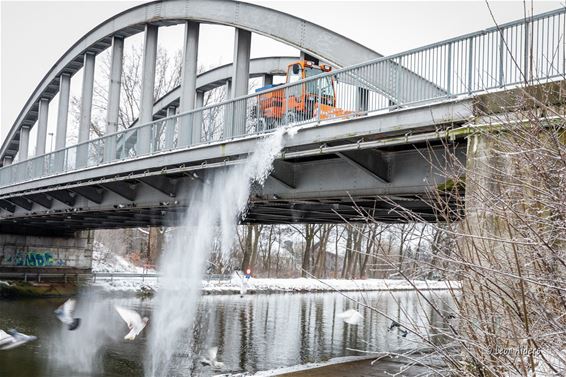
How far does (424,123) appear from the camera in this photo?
10.2 metres

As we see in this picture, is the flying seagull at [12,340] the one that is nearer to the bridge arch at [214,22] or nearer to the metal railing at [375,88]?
the metal railing at [375,88]

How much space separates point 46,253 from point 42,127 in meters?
7.68

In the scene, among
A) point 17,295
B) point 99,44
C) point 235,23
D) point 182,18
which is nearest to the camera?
point 235,23

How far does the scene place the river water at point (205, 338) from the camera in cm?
1530

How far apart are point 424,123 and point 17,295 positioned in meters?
29.9

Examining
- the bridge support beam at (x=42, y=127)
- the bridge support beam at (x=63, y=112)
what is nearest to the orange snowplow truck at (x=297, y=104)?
the bridge support beam at (x=63, y=112)

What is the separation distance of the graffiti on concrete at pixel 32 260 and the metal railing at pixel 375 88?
64.3ft

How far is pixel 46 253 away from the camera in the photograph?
3912 cm

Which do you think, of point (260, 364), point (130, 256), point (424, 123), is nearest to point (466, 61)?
point (424, 123)

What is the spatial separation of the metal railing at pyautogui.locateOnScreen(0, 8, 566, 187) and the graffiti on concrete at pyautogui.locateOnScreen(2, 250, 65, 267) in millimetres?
19599

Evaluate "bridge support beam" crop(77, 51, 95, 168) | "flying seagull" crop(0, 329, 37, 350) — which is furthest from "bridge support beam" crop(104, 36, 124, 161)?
"flying seagull" crop(0, 329, 37, 350)

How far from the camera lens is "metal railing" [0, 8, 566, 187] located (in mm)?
9232

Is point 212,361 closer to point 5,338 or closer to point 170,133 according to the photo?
point 170,133

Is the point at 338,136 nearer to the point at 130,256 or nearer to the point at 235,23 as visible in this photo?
the point at 235,23
